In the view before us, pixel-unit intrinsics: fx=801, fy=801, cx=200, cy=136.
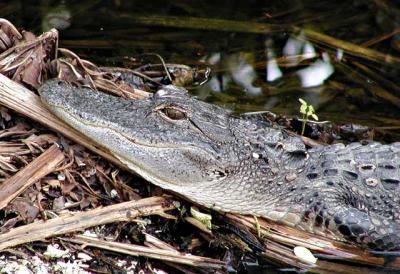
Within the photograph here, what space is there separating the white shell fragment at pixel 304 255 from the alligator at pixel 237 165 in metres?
0.17

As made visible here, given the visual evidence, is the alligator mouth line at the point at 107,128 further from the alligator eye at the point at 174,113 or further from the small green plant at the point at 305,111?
the small green plant at the point at 305,111

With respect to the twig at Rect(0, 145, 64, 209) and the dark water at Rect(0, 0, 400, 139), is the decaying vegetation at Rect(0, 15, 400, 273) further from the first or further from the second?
the dark water at Rect(0, 0, 400, 139)

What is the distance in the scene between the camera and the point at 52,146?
17.5 feet

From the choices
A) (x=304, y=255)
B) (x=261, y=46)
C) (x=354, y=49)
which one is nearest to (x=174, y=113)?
(x=304, y=255)

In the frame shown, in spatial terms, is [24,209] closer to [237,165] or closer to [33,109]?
[33,109]

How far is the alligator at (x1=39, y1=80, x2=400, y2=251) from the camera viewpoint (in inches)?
207

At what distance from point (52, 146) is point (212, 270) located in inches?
52.7

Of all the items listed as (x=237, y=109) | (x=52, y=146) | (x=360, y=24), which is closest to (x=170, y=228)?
(x=52, y=146)

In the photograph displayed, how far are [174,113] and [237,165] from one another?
0.55 metres

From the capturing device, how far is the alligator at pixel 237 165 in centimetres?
525

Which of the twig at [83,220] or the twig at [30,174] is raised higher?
the twig at [30,174]

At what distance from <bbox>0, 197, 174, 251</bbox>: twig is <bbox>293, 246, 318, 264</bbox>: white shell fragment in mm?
878

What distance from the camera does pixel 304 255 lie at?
529 cm

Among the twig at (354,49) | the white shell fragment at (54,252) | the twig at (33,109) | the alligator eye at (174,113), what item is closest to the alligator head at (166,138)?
the alligator eye at (174,113)
